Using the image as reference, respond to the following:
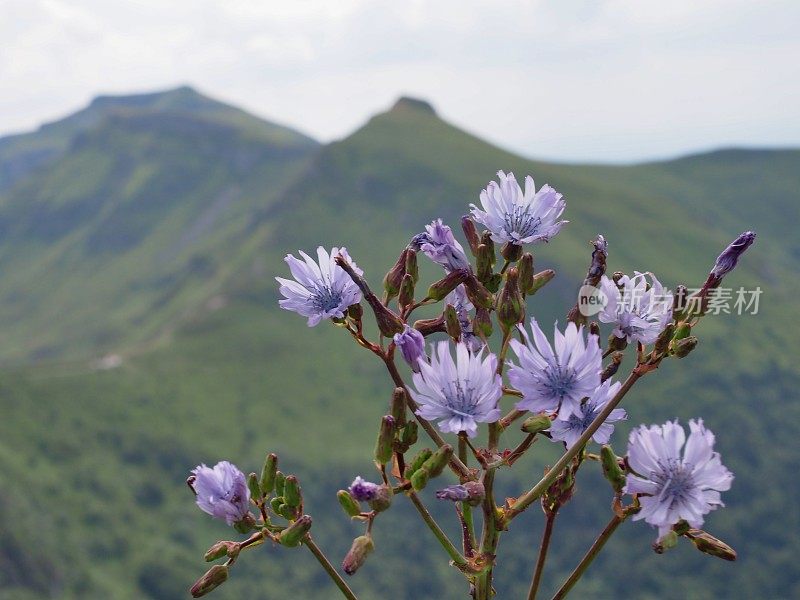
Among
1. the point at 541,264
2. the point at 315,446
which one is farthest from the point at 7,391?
the point at 541,264

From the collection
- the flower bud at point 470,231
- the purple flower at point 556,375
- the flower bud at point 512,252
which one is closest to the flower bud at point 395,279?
the flower bud at point 470,231

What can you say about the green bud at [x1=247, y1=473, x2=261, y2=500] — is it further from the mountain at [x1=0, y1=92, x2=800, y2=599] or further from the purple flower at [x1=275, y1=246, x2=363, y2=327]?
the mountain at [x1=0, y1=92, x2=800, y2=599]

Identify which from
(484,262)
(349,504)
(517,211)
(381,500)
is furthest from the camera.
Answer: (517,211)

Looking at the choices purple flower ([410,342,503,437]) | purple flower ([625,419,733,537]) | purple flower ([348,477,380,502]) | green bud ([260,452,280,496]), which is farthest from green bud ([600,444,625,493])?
green bud ([260,452,280,496])

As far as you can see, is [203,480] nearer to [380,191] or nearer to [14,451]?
[14,451]

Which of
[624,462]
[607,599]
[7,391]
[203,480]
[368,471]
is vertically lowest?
[607,599]

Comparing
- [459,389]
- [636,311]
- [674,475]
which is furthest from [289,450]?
[674,475]

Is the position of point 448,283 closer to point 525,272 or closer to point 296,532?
point 525,272
